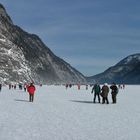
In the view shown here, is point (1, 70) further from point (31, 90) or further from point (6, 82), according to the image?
point (31, 90)

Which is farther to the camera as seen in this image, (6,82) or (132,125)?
(6,82)

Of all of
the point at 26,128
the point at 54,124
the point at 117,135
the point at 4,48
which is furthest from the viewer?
the point at 4,48

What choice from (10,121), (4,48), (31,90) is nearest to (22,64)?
(4,48)

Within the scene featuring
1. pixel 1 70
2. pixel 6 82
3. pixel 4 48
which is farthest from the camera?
pixel 4 48

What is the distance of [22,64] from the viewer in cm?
16838

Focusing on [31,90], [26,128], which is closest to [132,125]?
[26,128]

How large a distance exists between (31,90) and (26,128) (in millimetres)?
16798

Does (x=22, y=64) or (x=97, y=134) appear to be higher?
(x=22, y=64)

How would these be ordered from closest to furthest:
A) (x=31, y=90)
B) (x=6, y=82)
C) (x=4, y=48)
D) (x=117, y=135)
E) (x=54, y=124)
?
(x=117, y=135), (x=54, y=124), (x=31, y=90), (x=6, y=82), (x=4, y=48)

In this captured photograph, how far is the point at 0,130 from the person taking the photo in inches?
519

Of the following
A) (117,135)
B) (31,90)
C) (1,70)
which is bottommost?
(117,135)

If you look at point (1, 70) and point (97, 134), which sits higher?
point (1, 70)

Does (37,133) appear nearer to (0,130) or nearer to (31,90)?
(0,130)

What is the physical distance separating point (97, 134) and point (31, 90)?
1816cm
